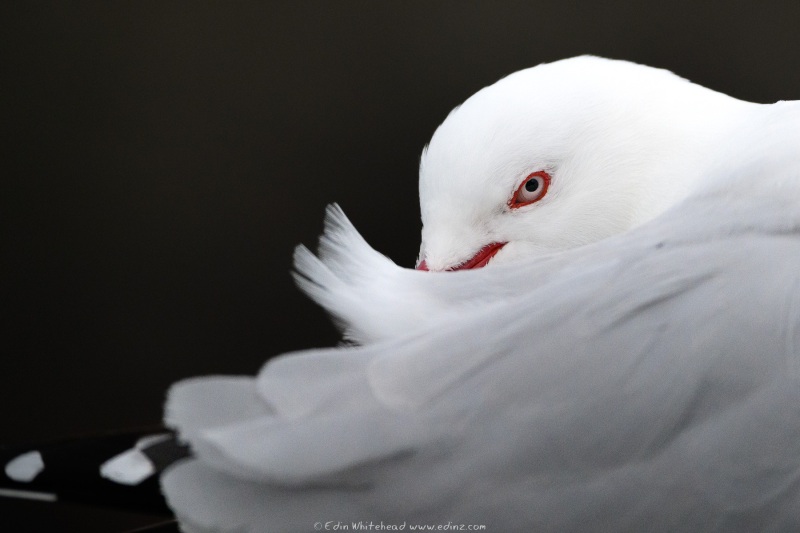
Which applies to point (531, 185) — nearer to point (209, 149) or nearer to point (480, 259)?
point (480, 259)

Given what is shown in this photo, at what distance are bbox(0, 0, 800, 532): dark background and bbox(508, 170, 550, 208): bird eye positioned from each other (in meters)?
0.69

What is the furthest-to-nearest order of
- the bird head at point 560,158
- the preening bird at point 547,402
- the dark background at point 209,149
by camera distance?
the dark background at point 209,149 < the bird head at point 560,158 < the preening bird at point 547,402

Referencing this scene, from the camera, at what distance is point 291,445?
0.53 meters

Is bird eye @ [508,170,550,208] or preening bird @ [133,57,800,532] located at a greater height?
bird eye @ [508,170,550,208]

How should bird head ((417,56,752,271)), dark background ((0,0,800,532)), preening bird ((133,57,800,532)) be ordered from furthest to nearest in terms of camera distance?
dark background ((0,0,800,532)) < bird head ((417,56,752,271)) < preening bird ((133,57,800,532))

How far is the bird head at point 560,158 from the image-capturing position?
80 cm

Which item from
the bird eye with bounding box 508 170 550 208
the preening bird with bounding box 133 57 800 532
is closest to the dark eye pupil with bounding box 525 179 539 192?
the bird eye with bounding box 508 170 550 208

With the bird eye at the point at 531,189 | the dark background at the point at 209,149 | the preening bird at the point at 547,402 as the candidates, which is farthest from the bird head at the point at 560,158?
the dark background at the point at 209,149

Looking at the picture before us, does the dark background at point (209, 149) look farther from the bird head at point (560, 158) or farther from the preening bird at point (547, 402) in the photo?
the preening bird at point (547, 402)

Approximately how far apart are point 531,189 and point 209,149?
2.81 feet

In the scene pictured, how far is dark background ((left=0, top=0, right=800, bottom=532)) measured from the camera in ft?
4.83

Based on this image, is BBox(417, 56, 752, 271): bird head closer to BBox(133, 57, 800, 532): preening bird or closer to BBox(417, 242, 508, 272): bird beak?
BBox(417, 242, 508, 272): bird beak

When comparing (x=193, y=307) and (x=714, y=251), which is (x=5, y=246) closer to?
(x=193, y=307)

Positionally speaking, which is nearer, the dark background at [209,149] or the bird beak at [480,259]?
the bird beak at [480,259]
